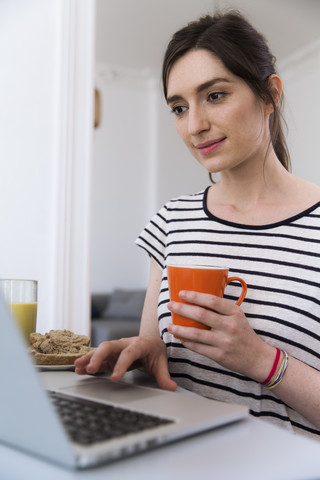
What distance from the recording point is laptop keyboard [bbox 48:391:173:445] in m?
0.38

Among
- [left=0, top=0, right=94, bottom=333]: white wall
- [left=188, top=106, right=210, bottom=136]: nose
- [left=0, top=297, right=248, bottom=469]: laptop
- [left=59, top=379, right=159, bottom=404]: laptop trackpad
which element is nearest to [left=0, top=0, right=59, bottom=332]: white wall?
[left=0, top=0, right=94, bottom=333]: white wall

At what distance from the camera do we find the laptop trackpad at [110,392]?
0.53 meters

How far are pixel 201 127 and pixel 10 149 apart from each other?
88 centimetres

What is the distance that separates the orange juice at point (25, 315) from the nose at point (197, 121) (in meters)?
0.47

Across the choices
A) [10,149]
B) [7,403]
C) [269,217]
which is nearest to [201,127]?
[269,217]

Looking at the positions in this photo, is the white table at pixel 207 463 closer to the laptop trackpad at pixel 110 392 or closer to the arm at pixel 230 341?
the laptop trackpad at pixel 110 392

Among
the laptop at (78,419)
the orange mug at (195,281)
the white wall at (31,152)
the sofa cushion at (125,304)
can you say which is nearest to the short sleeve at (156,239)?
the orange mug at (195,281)

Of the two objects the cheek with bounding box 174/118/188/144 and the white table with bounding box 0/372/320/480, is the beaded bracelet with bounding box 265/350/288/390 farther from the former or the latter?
the cheek with bounding box 174/118/188/144

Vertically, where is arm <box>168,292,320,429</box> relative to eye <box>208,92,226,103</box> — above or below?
below

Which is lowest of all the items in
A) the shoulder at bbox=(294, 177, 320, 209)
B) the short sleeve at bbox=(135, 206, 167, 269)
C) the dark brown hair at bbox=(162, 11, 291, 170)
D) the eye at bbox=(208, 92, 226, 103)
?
the short sleeve at bbox=(135, 206, 167, 269)

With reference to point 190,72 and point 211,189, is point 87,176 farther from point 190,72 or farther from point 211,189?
point 190,72

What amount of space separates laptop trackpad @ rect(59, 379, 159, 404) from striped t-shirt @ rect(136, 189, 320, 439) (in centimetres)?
39

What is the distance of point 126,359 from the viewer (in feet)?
2.22

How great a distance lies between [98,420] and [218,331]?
0.31 metres
